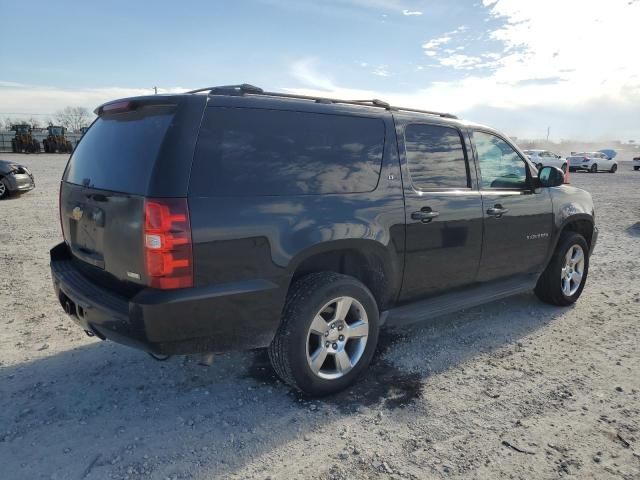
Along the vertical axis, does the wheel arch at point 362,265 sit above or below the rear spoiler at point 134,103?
below

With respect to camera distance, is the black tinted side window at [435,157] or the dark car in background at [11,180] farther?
the dark car in background at [11,180]

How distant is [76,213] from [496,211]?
3.24 m

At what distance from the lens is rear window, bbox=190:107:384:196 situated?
2498mm

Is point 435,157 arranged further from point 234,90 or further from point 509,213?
point 234,90

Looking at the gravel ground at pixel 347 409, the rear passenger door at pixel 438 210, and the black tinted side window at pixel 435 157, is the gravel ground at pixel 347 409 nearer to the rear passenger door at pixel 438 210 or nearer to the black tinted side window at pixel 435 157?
the rear passenger door at pixel 438 210

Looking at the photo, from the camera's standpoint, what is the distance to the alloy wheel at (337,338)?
9.80ft

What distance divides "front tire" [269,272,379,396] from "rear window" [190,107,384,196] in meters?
0.63

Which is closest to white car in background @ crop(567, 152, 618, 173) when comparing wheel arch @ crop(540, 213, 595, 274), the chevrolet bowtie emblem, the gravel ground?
wheel arch @ crop(540, 213, 595, 274)

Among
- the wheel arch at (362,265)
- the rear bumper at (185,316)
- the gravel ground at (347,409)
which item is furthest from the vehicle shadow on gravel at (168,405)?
the wheel arch at (362,265)

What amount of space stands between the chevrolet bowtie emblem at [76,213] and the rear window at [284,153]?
1011mm

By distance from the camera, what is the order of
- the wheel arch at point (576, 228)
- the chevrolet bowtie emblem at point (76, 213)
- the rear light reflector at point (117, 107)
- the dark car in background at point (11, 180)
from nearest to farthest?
the rear light reflector at point (117, 107) → the chevrolet bowtie emblem at point (76, 213) → the wheel arch at point (576, 228) → the dark car in background at point (11, 180)

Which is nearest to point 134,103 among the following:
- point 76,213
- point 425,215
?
point 76,213

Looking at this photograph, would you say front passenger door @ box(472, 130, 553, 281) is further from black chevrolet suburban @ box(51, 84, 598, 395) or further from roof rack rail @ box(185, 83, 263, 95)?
roof rack rail @ box(185, 83, 263, 95)

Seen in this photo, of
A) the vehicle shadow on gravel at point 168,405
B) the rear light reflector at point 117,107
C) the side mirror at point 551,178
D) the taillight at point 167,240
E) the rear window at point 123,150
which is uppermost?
the rear light reflector at point 117,107
